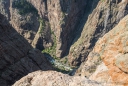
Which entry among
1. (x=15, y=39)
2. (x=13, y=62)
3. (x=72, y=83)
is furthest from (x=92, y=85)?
(x=15, y=39)

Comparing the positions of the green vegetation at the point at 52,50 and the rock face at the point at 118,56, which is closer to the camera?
the rock face at the point at 118,56

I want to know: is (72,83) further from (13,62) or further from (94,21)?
(94,21)

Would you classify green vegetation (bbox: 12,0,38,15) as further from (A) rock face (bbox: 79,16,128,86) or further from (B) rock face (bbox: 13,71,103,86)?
(B) rock face (bbox: 13,71,103,86)

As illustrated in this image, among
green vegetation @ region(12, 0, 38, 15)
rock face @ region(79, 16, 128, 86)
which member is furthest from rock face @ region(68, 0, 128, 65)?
rock face @ region(79, 16, 128, 86)

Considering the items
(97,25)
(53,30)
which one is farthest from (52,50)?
(97,25)

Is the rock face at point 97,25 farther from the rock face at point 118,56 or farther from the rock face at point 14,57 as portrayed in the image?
the rock face at point 118,56

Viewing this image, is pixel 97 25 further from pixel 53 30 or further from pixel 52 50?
pixel 52 50

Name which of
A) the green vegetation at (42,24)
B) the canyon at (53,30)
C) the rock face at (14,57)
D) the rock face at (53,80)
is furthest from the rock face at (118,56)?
the green vegetation at (42,24)
